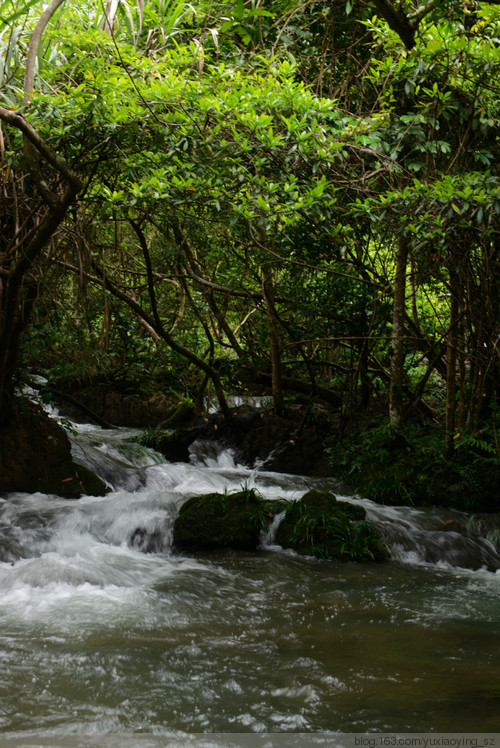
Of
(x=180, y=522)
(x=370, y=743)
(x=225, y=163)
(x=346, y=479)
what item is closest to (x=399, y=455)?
(x=346, y=479)

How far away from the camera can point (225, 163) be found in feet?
18.4

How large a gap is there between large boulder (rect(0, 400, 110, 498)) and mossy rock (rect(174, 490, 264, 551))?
4.95 feet

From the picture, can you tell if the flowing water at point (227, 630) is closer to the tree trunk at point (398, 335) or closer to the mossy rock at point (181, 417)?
the tree trunk at point (398, 335)

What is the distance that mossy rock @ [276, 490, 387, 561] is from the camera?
18.5 ft

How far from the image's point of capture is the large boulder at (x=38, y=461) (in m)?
6.54

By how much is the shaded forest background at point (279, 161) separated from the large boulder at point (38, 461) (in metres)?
0.19

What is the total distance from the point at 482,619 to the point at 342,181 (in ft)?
13.3

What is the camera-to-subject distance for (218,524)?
5.86 meters

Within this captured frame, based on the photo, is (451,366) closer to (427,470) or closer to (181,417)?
(427,470)

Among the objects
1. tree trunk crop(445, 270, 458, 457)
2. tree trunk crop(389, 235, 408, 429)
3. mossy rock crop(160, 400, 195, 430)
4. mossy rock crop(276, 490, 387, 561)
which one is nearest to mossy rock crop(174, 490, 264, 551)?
mossy rock crop(276, 490, 387, 561)

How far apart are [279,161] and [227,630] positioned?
13.4ft

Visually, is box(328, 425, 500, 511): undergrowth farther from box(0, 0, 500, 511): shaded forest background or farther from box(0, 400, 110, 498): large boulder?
box(0, 400, 110, 498): large boulder

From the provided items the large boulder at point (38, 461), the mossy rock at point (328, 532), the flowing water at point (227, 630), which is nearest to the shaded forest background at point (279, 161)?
the large boulder at point (38, 461)

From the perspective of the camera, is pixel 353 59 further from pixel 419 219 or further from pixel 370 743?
pixel 370 743
